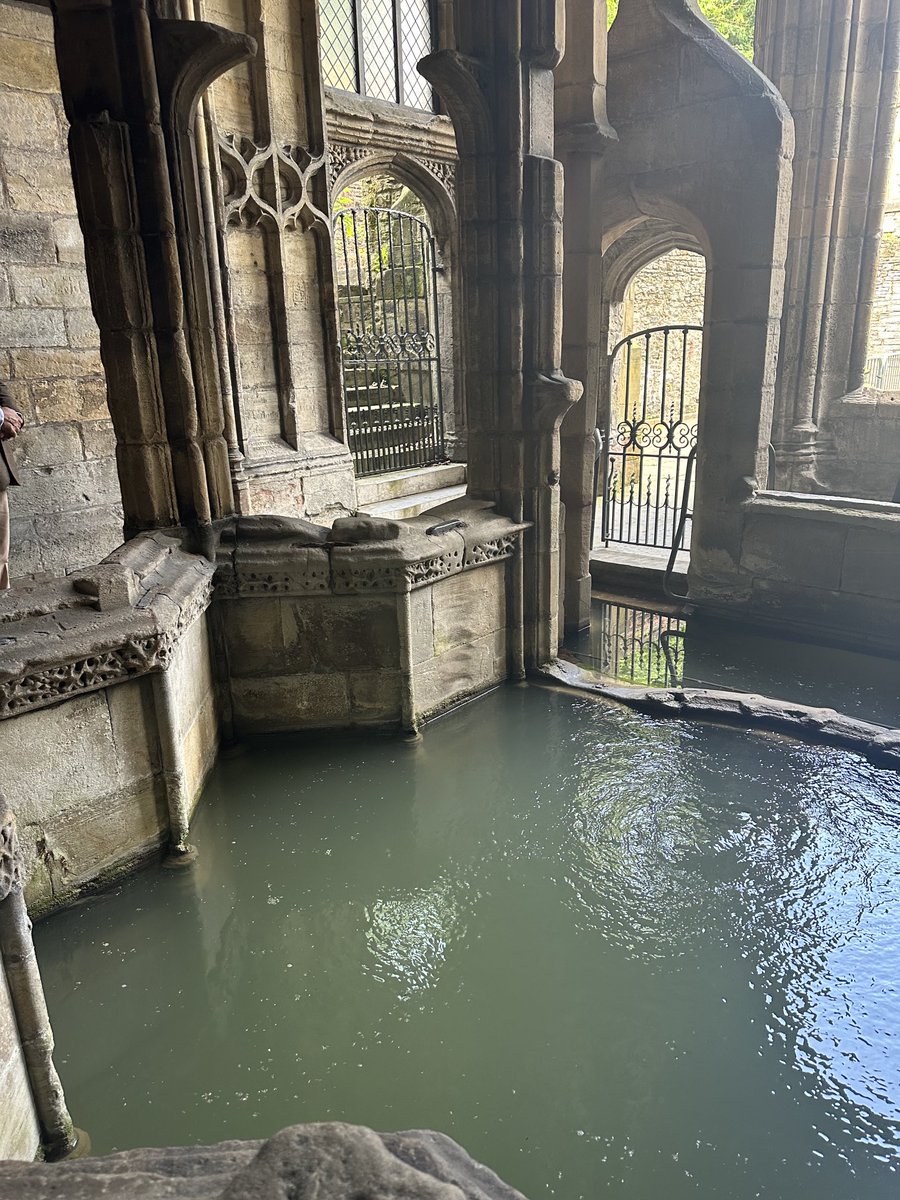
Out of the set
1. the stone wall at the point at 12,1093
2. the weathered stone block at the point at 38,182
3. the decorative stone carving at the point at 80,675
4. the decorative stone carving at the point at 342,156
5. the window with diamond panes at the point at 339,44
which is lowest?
the stone wall at the point at 12,1093

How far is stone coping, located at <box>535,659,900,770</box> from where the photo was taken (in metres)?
4.23

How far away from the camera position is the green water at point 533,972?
2.28 m

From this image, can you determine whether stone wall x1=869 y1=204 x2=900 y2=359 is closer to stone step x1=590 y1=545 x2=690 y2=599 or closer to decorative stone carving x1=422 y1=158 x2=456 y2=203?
decorative stone carving x1=422 y1=158 x2=456 y2=203

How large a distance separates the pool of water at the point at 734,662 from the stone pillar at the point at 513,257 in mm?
918

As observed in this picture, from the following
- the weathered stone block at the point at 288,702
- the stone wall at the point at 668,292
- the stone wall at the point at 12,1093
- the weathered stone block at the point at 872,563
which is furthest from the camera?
the stone wall at the point at 668,292

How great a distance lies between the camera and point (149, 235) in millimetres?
3814

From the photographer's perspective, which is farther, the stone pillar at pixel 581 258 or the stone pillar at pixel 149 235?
the stone pillar at pixel 581 258

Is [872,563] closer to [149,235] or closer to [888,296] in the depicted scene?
[149,235]

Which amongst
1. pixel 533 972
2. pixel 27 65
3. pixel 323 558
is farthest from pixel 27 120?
pixel 533 972

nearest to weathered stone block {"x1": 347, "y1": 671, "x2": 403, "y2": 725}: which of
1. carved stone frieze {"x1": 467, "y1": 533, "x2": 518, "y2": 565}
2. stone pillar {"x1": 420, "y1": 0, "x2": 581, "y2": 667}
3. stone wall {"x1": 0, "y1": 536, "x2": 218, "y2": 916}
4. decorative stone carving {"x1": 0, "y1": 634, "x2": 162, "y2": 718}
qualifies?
carved stone frieze {"x1": 467, "y1": 533, "x2": 518, "y2": 565}

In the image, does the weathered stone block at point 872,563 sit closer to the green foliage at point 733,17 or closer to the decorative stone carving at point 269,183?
the decorative stone carving at point 269,183

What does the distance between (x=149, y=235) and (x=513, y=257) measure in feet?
Result: 6.56

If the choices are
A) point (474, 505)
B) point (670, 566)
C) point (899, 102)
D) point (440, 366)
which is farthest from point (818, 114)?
point (474, 505)

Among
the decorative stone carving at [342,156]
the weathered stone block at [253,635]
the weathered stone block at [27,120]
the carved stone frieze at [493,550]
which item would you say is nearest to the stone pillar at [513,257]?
the carved stone frieze at [493,550]
